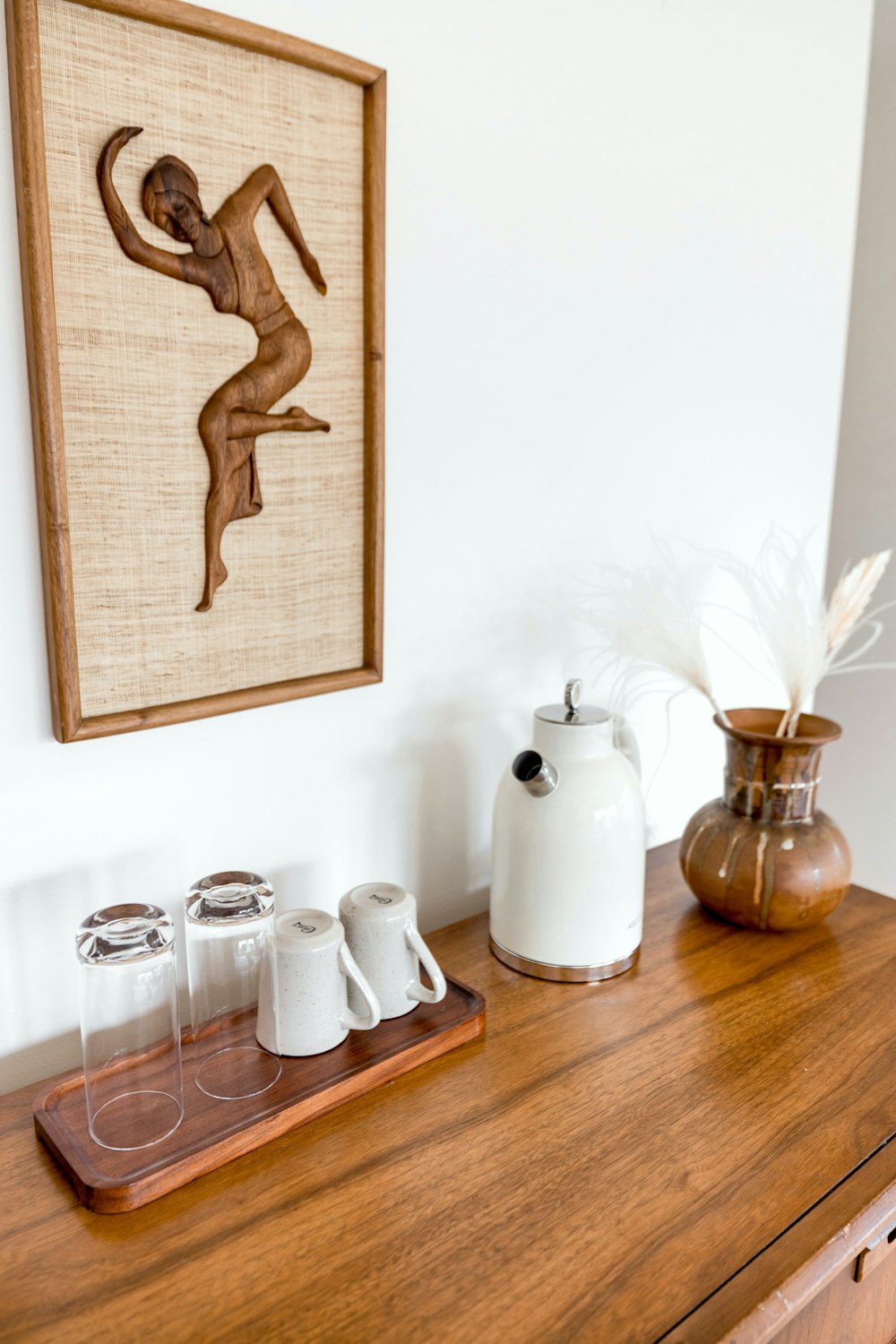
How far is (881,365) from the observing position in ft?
6.46

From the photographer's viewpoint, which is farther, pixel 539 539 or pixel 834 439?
pixel 834 439

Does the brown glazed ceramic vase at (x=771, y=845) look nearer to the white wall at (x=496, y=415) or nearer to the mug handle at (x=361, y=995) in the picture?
the white wall at (x=496, y=415)

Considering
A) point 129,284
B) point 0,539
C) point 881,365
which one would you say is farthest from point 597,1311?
point 881,365

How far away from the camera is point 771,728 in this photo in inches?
52.2

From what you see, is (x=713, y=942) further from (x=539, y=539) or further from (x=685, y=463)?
(x=685, y=463)

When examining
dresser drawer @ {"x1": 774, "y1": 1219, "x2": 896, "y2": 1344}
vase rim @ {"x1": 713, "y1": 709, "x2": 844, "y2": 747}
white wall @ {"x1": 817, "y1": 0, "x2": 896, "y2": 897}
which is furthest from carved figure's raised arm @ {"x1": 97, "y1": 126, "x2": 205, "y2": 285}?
white wall @ {"x1": 817, "y1": 0, "x2": 896, "y2": 897}

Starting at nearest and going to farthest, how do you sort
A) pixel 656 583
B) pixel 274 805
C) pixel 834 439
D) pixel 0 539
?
pixel 0 539 → pixel 274 805 → pixel 656 583 → pixel 834 439

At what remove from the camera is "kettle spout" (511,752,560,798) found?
103cm

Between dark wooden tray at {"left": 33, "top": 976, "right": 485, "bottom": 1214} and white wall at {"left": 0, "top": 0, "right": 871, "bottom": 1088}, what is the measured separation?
0.44ft

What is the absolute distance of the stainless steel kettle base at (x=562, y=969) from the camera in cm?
107

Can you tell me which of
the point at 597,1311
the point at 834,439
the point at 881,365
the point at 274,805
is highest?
the point at 881,365

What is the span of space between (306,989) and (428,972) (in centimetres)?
13

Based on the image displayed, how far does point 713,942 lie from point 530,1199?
1.57ft

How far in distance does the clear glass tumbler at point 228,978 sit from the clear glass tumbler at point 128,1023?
37mm
